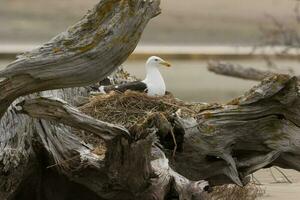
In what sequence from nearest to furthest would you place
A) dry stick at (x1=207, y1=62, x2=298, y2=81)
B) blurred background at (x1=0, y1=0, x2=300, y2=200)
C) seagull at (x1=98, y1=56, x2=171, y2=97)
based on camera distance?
seagull at (x1=98, y1=56, x2=171, y2=97) → dry stick at (x1=207, y1=62, x2=298, y2=81) → blurred background at (x1=0, y1=0, x2=300, y2=200)

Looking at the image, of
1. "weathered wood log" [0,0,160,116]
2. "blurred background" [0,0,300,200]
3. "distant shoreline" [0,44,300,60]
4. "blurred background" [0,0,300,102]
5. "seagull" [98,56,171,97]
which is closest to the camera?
"weathered wood log" [0,0,160,116]

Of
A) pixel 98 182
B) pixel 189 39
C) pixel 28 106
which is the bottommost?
pixel 98 182

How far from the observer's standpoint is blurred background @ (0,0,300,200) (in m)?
31.2

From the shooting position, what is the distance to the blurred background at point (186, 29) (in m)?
31.2

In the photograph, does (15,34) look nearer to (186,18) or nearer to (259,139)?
(186,18)

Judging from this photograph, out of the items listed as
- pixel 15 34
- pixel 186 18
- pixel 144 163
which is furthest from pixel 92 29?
pixel 186 18

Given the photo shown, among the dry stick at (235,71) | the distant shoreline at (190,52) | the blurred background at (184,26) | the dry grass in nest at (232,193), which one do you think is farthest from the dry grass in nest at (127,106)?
the distant shoreline at (190,52)

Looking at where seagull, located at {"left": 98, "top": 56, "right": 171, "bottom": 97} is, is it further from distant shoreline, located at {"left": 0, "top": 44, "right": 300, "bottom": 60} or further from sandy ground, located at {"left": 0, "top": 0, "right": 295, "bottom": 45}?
sandy ground, located at {"left": 0, "top": 0, "right": 295, "bottom": 45}

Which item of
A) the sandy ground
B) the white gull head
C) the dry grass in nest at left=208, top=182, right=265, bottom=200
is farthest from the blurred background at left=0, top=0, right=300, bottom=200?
the dry grass in nest at left=208, top=182, right=265, bottom=200

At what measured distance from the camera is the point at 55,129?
753 centimetres

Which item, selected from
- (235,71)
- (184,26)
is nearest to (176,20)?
(184,26)

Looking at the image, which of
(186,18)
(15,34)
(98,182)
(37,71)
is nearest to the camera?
(37,71)

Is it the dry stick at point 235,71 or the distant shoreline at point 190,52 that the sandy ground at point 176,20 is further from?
the dry stick at point 235,71

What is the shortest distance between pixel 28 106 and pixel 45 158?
0.88m
